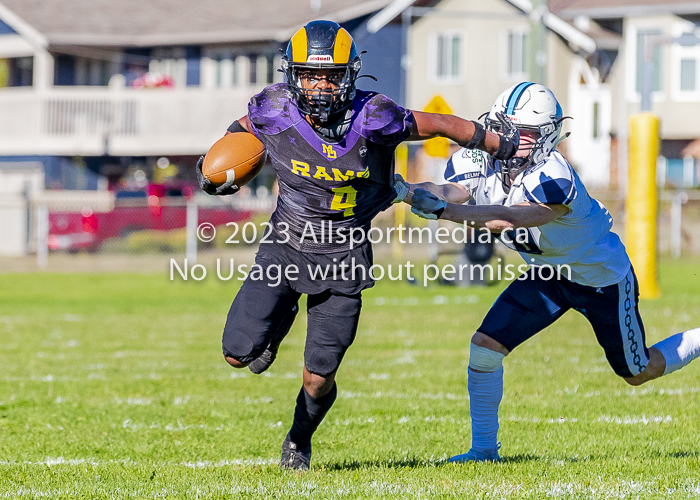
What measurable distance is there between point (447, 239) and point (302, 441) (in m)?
14.3

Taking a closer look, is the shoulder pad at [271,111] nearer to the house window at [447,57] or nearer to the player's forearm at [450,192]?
the player's forearm at [450,192]

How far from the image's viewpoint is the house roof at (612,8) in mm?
22750

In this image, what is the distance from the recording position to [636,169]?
37.4 feet

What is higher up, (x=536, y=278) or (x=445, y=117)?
(x=445, y=117)

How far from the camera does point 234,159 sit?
4098mm

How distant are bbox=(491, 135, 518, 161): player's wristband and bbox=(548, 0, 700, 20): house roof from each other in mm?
19794

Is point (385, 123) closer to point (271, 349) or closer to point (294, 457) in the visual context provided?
point (271, 349)

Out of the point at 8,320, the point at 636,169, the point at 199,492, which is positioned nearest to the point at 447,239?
the point at 636,169

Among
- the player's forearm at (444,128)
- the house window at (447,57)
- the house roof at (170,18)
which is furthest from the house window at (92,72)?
the player's forearm at (444,128)

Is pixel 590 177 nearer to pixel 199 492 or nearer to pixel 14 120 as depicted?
pixel 14 120

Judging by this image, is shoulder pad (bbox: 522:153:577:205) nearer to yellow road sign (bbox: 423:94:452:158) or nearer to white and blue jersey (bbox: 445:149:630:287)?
white and blue jersey (bbox: 445:149:630:287)

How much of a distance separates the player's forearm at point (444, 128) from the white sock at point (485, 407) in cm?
125

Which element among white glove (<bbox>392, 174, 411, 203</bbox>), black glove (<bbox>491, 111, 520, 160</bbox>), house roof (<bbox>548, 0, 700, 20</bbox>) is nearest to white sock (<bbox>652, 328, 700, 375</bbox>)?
black glove (<bbox>491, 111, 520, 160</bbox>)

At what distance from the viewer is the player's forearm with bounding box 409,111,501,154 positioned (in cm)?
399
